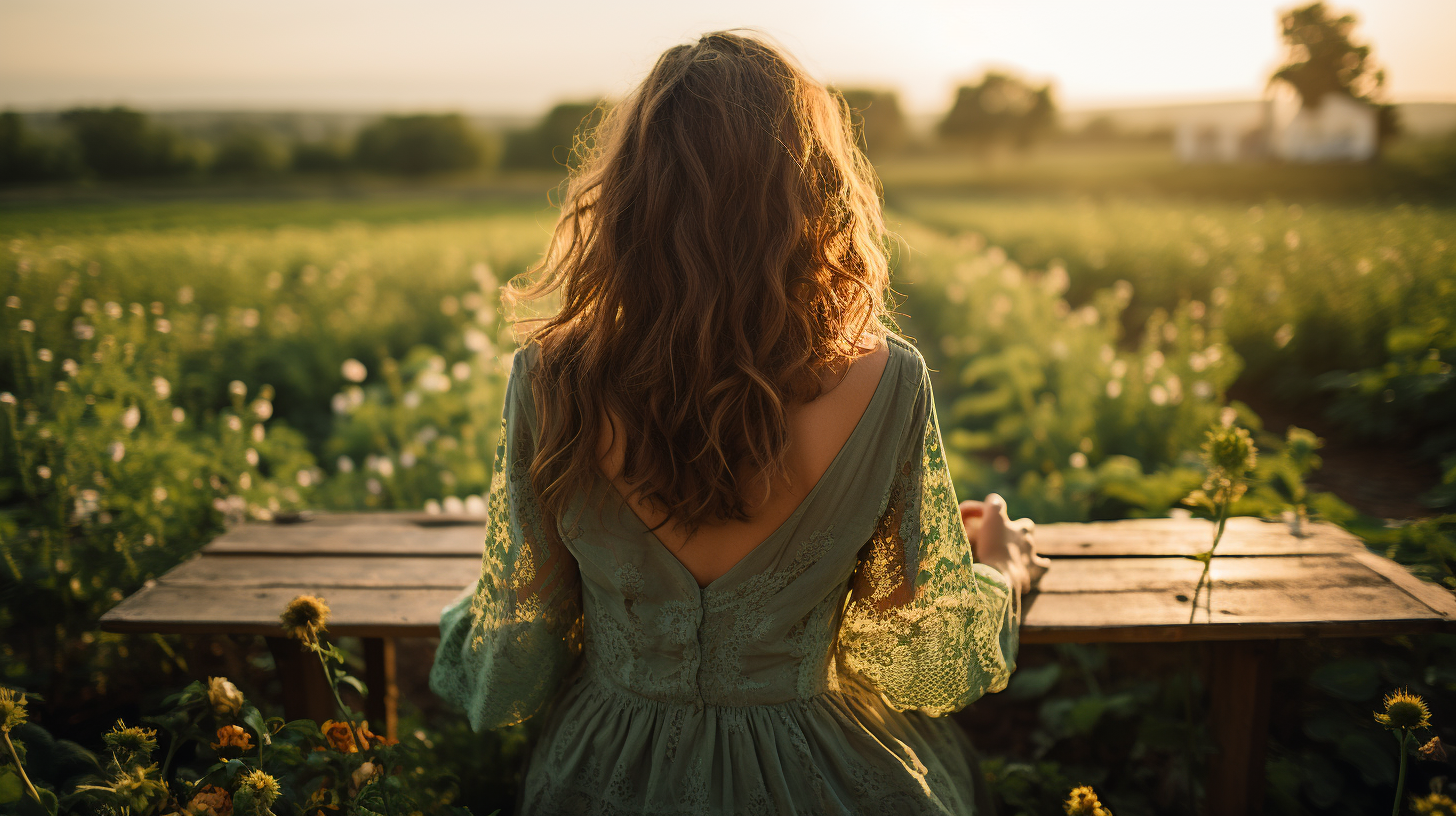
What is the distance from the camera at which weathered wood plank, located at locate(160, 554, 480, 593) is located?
6.47 ft

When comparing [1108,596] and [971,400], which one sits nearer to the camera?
[1108,596]

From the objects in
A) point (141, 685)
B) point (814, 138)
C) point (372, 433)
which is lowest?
point (141, 685)

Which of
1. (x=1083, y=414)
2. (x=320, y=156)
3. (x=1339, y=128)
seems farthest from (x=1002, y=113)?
Result: (x=1083, y=414)

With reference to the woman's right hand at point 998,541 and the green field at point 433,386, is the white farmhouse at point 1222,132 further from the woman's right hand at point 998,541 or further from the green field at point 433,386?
the woman's right hand at point 998,541

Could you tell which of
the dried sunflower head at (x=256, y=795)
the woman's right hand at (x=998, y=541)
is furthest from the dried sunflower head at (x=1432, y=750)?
the dried sunflower head at (x=256, y=795)

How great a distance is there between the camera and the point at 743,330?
1177 mm

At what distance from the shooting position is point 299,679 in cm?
193

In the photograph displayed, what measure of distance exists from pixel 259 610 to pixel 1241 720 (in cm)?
243

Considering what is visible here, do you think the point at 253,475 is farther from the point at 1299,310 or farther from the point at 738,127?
the point at 1299,310

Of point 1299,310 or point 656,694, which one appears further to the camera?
point 1299,310

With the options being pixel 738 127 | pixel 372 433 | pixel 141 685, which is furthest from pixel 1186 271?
pixel 141 685

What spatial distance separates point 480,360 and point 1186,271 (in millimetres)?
7773

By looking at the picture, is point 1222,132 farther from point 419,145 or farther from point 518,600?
point 518,600

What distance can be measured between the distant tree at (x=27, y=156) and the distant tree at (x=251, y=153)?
21.7 meters
